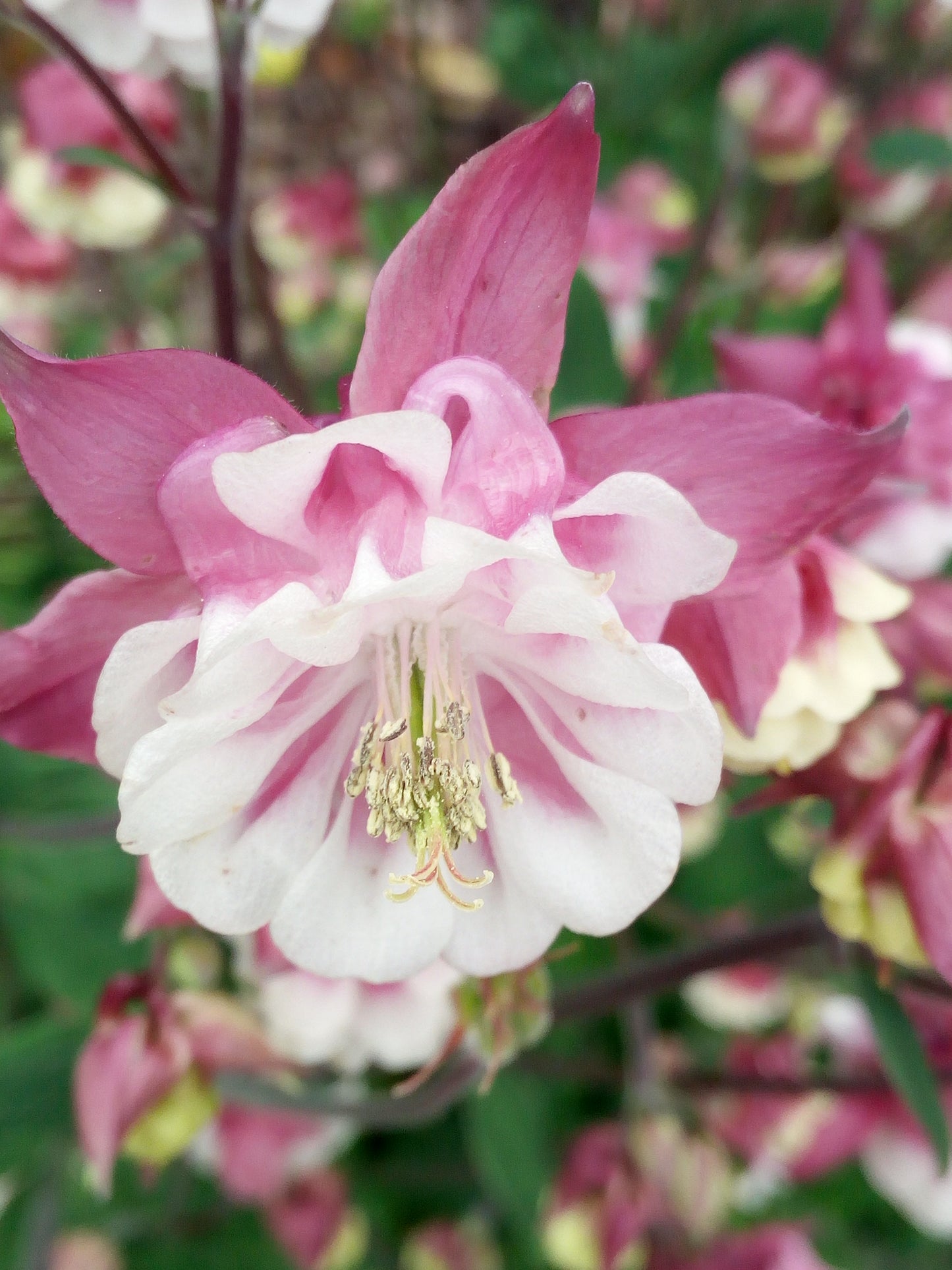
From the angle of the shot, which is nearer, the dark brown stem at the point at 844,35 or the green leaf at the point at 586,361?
the green leaf at the point at 586,361

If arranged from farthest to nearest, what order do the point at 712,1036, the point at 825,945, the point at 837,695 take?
the point at 712,1036 < the point at 825,945 < the point at 837,695

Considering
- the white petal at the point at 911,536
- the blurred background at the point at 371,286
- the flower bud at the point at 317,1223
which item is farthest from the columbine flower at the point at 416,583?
the flower bud at the point at 317,1223

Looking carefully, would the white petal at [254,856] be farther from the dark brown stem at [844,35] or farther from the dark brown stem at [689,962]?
the dark brown stem at [844,35]

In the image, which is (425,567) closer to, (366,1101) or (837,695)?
(837,695)

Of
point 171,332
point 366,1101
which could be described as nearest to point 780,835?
point 366,1101

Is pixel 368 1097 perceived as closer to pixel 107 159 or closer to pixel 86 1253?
pixel 107 159
